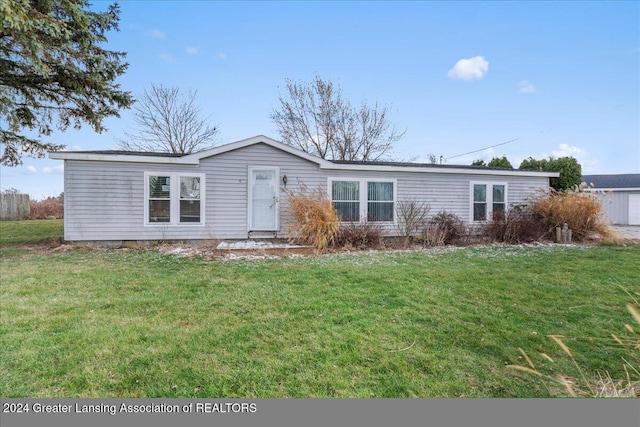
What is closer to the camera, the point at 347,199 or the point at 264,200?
the point at 264,200

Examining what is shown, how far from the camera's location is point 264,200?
952 centimetres

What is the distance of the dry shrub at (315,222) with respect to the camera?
26.5 ft

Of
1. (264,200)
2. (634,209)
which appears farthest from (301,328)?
(634,209)

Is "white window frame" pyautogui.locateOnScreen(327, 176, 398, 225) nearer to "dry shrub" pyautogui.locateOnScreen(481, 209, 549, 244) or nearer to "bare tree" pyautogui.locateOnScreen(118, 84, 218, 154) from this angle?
"dry shrub" pyautogui.locateOnScreen(481, 209, 549, 244)

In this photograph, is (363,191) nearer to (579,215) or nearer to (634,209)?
(579,215)

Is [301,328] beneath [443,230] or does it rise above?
beneath

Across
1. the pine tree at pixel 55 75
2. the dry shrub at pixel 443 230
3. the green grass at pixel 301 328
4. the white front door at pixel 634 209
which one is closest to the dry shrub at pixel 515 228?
the dry shrub at pixel 443 230

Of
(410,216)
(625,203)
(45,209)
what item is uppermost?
(625,203)

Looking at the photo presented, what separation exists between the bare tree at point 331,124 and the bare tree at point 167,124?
5.67m

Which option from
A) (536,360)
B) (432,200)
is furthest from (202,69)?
(536,360)

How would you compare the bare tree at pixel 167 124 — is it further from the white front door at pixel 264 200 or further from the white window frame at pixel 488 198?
the white window frame at pixel 488 198

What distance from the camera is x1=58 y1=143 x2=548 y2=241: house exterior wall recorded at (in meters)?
8.52

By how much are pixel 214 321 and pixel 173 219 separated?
6629mm

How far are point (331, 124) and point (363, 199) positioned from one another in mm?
12460
